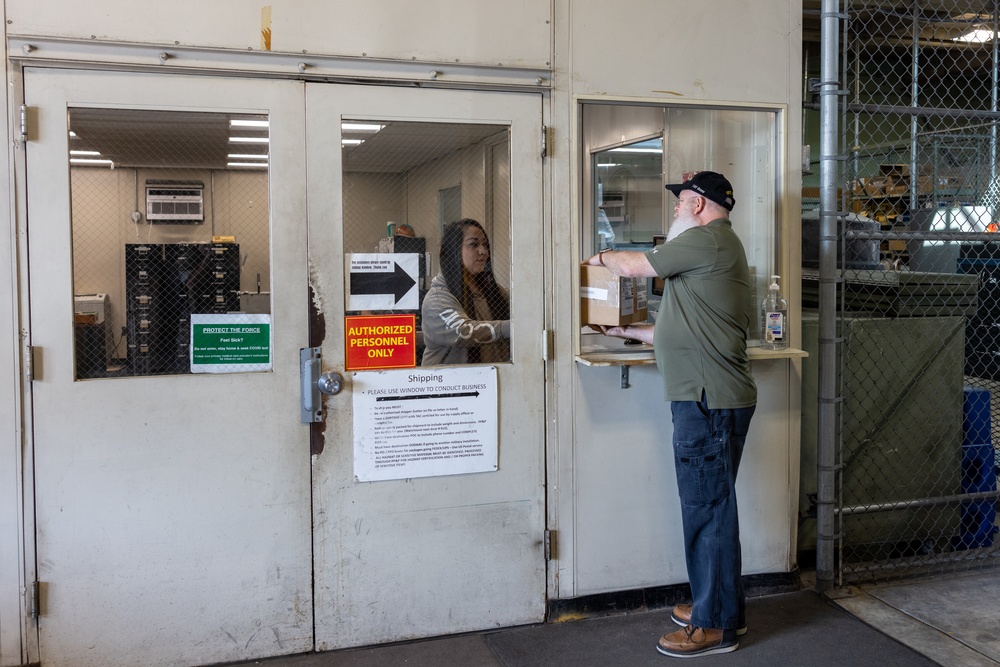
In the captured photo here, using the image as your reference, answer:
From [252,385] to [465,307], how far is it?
87 centimetres

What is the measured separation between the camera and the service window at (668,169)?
3.70m

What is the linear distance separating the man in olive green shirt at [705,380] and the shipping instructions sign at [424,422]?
725 mm

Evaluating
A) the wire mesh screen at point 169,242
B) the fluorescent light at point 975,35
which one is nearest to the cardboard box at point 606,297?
the wire mesh screen at point 169,242

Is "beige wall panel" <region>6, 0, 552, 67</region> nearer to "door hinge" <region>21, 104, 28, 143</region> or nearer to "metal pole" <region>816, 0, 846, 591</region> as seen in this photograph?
"door hinge" <region>21, 104, 28, 143</region>

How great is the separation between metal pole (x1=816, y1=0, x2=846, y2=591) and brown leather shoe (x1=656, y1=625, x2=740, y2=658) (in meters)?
0.82

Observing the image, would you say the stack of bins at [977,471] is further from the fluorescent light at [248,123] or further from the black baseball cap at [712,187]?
the fluorescent light at [248,123]

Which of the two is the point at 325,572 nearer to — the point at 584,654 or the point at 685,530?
the point at 584,654

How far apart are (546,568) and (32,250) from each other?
2286 millimetres

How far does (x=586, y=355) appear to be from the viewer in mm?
3430

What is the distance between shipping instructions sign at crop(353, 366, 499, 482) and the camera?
10.4 ft

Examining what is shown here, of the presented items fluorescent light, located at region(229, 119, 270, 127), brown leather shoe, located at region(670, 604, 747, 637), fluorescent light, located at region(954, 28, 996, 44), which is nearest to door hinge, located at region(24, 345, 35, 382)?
fluorescent light, located at region(229, 119, 270, 127)

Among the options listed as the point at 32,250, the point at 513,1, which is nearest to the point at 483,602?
the point at 32,250

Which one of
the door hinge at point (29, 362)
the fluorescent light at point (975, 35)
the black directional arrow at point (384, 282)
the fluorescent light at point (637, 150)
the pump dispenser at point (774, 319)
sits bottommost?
the door hinge at point (29, 362)

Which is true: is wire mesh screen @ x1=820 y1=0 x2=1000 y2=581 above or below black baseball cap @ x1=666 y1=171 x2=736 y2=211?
below
